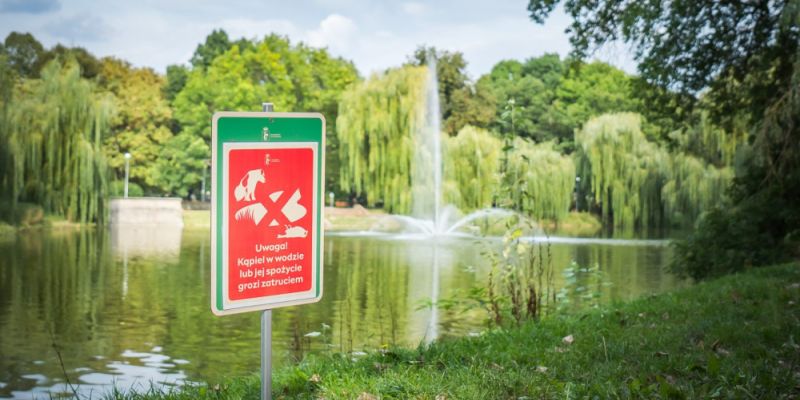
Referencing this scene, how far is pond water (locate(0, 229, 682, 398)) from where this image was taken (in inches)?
388

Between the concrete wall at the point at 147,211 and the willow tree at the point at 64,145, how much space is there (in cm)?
904

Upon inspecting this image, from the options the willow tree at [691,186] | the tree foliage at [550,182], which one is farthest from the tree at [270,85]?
the willow tree at [691,186]

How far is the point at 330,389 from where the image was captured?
14.2 ft

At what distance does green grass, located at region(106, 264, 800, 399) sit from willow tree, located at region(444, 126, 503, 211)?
103ft

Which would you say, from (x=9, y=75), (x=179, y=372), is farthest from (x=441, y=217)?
(x=179, y=372)

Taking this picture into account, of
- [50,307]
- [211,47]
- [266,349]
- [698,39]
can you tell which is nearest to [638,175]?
[698,39]

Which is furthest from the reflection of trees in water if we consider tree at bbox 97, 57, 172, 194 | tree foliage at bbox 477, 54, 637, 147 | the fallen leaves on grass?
tree foliage at bbox 477, 54, 637, 147

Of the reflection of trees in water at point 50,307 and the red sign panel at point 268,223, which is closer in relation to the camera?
the red sign panel at point 268,223

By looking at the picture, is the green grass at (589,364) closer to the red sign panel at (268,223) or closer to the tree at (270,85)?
the red sign panel at (268,223)

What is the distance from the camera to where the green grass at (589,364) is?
428 centimetres

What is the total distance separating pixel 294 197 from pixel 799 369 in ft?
10.3

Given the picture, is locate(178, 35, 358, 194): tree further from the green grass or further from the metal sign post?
the metal sign post

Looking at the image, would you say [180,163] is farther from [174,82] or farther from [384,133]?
[384,133]

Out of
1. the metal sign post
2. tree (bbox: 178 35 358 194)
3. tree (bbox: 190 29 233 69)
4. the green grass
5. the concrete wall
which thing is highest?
tree (bbox: 190 29 233 69)
